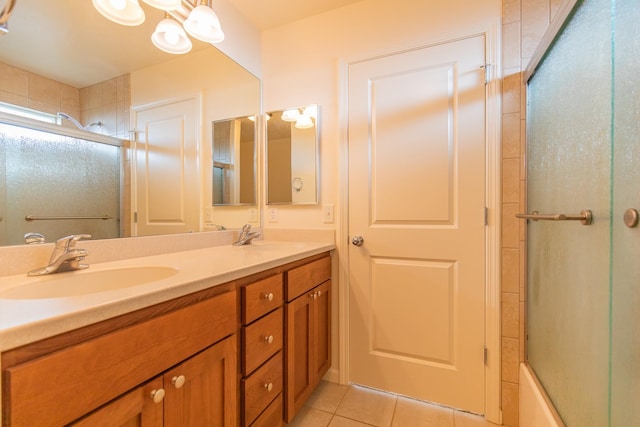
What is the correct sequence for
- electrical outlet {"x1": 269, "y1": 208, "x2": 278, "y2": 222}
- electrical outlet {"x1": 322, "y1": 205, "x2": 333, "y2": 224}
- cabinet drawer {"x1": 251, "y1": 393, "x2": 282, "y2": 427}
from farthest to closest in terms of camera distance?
electrical outlet {"x1": 269, "y1": 208, "x2": 278, "y2": 222} → electrical outlet {"x1": 322, "y1": 205, "x2": 333, "y2": 224} → cabinet drawer {"x1": 251, "y1": 393, "x2": 282, "y2": 427}

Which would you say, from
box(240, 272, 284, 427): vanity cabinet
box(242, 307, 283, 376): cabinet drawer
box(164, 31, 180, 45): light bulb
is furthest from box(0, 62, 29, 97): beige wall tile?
box(242, 307, 283, 376): cabinet drawer

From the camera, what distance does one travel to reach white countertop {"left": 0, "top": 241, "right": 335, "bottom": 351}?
0.46 m

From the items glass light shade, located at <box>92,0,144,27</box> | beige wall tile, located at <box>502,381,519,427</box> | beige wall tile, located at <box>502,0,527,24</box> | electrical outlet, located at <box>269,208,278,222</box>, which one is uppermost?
beige wall tile, located at <box>502,0,527,24</box>

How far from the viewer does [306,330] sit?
4.46ft

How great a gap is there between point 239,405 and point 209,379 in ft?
0.72

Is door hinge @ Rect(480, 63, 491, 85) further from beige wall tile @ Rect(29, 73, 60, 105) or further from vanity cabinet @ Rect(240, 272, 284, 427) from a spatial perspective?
beige wall tile @ Rect(29, 73, 60, 105)

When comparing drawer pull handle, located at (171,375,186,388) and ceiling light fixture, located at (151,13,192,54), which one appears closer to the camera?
drawer pull handle, located at (171,375,186,388)

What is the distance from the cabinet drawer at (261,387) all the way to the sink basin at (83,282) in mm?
490

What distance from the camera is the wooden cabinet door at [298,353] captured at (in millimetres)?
1182

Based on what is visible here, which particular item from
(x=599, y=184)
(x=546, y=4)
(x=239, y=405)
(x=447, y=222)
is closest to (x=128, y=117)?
(x=239, y=405)

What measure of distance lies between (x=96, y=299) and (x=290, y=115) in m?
1.52

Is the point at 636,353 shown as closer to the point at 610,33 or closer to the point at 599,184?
the point at 599,184

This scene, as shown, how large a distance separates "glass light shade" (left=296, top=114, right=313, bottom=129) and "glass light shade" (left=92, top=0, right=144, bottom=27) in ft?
2.98

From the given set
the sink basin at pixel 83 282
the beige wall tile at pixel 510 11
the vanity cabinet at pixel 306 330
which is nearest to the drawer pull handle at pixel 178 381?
the sink basin at pixel 83 282
